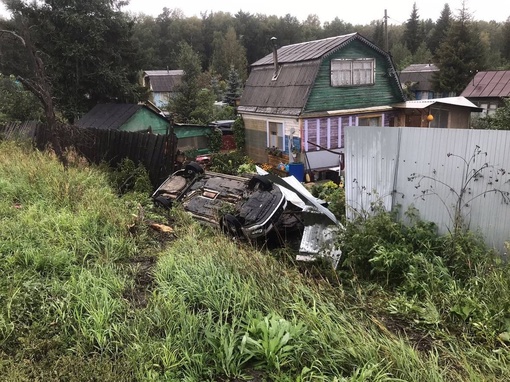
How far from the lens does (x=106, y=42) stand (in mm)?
18797

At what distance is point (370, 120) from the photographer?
16.0m

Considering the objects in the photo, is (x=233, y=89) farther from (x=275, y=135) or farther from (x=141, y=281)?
(x=141, y=281)

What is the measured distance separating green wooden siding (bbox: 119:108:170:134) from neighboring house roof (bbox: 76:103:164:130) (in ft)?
0.43

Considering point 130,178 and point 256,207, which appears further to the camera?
point 130,178

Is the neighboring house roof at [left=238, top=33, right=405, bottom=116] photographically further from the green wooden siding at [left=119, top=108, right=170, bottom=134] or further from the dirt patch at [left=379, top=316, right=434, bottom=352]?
the dirt patch at [left=379, top=316, right=434, bottom=352]

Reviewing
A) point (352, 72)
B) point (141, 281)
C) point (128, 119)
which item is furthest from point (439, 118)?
point (141, 281)

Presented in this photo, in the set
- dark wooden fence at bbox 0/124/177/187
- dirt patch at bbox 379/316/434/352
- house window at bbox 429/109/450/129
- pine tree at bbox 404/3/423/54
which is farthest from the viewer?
pine tree at bbox 404/3/423/54

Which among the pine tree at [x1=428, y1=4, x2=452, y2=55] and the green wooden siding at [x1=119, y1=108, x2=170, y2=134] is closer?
the green wooden siding at [x1=119, y1=108, x2=170, y2=134]

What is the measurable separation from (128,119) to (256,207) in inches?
413

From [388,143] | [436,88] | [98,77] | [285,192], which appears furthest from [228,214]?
[436,88]

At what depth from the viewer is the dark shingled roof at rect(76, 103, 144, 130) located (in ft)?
50.2

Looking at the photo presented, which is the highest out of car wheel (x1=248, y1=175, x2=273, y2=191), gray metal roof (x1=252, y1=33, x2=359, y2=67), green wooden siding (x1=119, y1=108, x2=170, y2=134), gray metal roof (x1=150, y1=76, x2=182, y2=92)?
gray metal roof (x1=150, y1=76, x2=182, y2=92)

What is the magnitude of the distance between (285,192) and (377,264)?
315cm

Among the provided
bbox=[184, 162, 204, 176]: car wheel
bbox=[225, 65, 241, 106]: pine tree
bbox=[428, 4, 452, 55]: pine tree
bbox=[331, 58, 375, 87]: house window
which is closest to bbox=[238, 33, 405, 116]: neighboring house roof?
bbox=[331, 58, 375, 87]: house window
